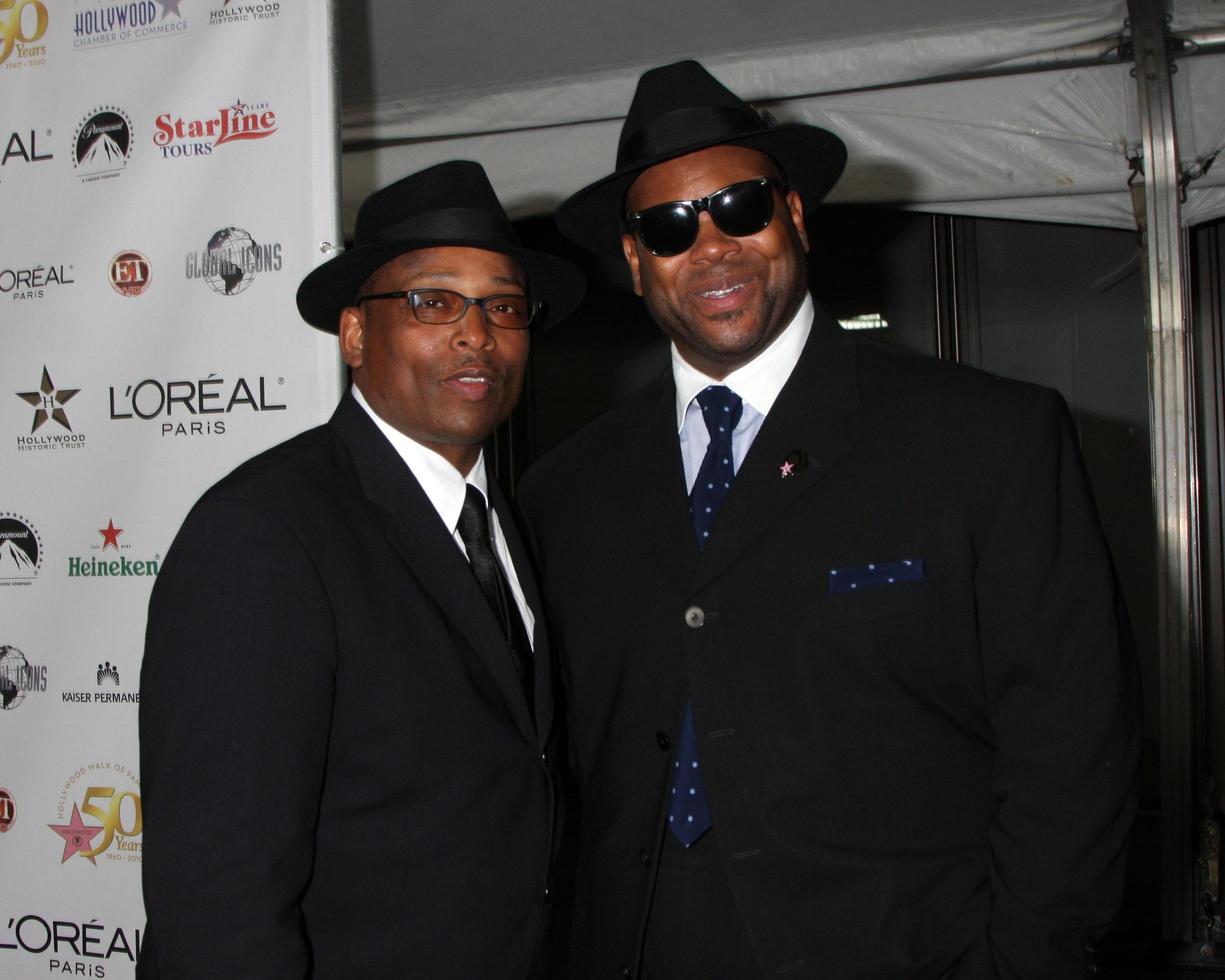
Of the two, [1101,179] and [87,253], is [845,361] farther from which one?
[1101,179]

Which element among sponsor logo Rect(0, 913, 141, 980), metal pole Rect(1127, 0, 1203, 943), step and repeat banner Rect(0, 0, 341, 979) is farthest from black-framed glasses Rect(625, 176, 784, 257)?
metal pole Rect(1127, 0, 1203, 943)

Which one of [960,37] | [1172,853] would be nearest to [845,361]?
[960,37]

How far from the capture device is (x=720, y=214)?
1822 mm

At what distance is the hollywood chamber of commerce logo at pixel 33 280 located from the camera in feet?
8.25

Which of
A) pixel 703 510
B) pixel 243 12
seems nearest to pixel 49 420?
pixel 243 12

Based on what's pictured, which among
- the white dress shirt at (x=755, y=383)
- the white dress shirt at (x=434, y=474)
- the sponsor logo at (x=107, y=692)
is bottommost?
the sponsor logo at (x=107, y=692)

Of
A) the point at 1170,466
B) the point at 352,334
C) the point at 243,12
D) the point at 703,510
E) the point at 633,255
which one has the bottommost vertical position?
the point at 703,510

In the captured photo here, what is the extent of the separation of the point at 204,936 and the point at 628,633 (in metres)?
0.78

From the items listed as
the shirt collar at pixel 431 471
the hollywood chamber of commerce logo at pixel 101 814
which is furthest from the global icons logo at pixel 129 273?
the hollywood chamber of commerce logo at pixel 101 814

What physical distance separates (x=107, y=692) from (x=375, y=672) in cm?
132

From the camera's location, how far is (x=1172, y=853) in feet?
11.9

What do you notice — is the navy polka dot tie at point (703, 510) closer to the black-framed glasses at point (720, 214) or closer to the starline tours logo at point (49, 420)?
the black-framed glasses at point (720, 214)

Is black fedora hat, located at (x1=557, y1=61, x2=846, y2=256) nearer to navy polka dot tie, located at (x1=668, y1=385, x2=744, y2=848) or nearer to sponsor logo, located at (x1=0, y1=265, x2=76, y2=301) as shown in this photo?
navy polka dot tie, located at (x1=668, y1=385, x2=744, y2=848)

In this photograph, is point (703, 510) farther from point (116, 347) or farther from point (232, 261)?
point (116, 347)
